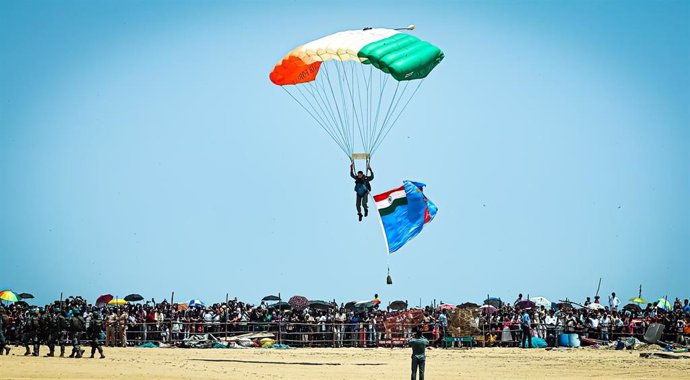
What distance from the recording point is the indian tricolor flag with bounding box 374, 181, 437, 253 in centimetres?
2881

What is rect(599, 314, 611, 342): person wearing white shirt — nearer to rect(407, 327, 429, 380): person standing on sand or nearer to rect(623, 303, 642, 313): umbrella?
rect(623, 303, 642, 313): umbrella

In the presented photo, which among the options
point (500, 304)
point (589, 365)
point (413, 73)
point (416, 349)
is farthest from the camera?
point (500, 304)

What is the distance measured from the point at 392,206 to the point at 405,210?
0.36 metres

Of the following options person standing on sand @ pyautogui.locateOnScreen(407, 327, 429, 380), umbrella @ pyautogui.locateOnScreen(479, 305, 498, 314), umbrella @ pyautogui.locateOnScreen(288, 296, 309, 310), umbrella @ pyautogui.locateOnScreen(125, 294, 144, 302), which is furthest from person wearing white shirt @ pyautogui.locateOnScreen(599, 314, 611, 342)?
umbrella @ pyautogui.locateOnScreen(125, 294, 144, 302)

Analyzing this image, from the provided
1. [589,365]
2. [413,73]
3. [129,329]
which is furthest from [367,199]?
[129,329]

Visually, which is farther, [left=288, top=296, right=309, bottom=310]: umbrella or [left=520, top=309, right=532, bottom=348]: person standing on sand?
[left=288, top=296, right=309, bottom=310]: umbrella

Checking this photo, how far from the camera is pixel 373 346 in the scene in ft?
110

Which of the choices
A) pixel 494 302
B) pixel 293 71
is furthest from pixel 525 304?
pixel 293 71

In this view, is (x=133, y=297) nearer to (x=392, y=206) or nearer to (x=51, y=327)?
(x=51, y=327)

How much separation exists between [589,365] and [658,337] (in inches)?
227

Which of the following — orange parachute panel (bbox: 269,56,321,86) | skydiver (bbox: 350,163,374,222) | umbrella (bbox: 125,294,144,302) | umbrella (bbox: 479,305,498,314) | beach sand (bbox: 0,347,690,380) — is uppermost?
orange parachute panel (bbox: 269,56,321,86)

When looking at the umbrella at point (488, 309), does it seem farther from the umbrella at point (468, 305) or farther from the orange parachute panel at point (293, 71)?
the orange parachute panel at point (293, 71)

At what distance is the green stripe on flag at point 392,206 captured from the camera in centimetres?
2897

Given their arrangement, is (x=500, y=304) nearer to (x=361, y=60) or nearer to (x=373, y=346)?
(x=373, y=346)
